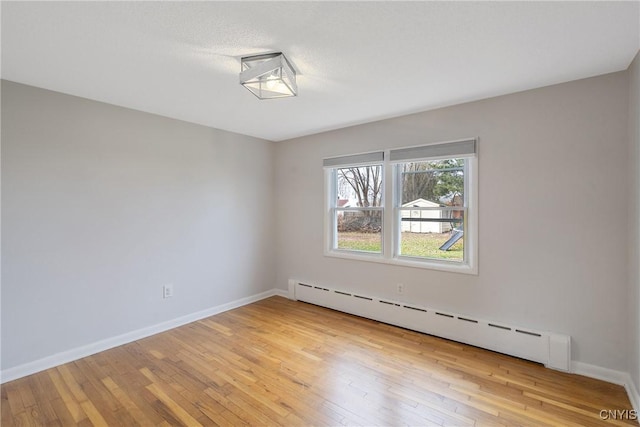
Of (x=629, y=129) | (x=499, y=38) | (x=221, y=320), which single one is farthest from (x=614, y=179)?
(x=221, y=320)

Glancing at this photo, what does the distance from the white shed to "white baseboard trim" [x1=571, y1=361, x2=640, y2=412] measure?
151cm

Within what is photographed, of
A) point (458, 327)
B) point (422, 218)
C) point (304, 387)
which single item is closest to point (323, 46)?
point (422, 218)

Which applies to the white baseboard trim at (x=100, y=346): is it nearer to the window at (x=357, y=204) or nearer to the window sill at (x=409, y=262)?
the window sill at (x=409, y=262)

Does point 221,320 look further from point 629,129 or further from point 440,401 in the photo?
point 629,129

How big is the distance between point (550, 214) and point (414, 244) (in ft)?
4.26

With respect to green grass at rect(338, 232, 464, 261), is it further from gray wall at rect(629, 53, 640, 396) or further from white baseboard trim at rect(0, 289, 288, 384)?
white baseboard trim at rect(0, 289, 288, 384)

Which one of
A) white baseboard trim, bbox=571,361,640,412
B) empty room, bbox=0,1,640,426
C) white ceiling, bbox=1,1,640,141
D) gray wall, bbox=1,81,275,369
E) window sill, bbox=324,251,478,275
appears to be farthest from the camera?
Result: window sill, bbox=324,251,478,275

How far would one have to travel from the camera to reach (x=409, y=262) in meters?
3.27

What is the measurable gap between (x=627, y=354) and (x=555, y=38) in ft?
7.76

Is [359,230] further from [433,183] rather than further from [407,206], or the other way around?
[433,183]

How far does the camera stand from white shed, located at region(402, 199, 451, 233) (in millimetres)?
3164

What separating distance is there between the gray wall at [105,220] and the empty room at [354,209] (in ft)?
0.06

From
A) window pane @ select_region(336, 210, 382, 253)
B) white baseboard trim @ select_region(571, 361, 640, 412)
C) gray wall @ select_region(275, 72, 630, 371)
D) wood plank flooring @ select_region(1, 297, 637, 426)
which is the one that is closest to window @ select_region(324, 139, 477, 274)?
window pane @ select_region(336, 210, 382, 253)

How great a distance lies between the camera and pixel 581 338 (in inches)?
92.7
